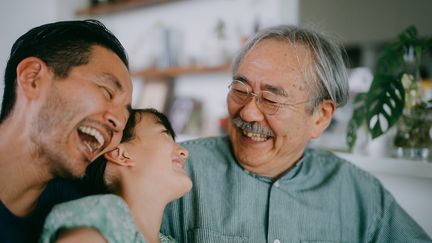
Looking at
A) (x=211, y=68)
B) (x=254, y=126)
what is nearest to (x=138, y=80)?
(x=211, y=68)

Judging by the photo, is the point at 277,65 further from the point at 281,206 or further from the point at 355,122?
the point at 355,122

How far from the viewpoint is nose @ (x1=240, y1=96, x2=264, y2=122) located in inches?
51.8

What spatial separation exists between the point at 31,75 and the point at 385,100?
1.30 m

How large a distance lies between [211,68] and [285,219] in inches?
66.4

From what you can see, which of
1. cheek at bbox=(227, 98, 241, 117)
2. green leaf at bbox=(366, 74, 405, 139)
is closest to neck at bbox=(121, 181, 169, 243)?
cheek at bbox=(227, 98, 241, 117)

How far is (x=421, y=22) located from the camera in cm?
401

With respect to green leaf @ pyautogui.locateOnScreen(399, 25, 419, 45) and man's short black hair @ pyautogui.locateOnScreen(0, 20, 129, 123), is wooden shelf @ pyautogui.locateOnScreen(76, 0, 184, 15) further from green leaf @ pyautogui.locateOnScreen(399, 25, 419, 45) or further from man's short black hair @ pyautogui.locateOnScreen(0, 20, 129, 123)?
man's short black hair @ pyautogui.locateOnScreen(0, 20, 129, 123)

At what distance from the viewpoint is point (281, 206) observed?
4.45 ft

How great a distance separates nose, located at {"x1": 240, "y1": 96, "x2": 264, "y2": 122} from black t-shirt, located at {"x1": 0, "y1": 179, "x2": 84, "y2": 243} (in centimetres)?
59

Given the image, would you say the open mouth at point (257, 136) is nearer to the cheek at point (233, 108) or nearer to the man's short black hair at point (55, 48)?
the cheek at point (233, 108)

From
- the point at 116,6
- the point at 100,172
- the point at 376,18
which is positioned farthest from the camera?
the point at 376,18

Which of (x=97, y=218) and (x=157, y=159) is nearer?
(x=97, y=218)

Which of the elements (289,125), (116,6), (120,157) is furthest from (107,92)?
(116,6)

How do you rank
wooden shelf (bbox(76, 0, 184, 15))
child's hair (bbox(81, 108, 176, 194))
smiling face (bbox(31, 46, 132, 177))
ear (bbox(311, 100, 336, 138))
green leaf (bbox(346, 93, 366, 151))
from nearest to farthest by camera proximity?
smiling face (bbox(31, 46, 132, 177)) < child's hair (bbox(81, 108, 176, 194)) < ear (bbox(311, 100, 336, 138)) < green leaf (bbox(346, 93, 366, 151)) < wooden shelf (bbox(76, 0, 184, 15))
